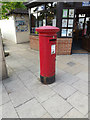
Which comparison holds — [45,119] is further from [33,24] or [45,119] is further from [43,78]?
[33,24]

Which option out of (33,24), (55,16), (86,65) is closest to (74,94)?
(86,65)

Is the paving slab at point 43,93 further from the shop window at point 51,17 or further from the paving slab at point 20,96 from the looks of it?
the shop window at point 51,17

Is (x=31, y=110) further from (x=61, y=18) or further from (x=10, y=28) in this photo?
(x=10, y=28)

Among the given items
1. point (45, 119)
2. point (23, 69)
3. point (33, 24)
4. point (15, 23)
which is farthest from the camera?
point (15, 23)

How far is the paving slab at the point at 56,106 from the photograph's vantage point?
6.70ft

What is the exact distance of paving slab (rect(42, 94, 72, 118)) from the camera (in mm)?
2041

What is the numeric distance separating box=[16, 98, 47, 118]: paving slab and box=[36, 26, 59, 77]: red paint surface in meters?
0.96

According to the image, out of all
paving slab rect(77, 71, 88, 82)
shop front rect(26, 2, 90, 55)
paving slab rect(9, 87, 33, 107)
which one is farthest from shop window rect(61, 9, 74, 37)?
paving slab rect(9, 87, 33, 107)

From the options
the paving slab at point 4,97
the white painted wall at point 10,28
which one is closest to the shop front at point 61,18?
the white painted wall at point 10,28

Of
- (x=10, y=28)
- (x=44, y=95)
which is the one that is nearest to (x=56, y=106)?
(x=44, y=95)

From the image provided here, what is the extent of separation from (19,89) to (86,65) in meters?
3.21

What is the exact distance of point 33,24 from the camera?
682 centimetres

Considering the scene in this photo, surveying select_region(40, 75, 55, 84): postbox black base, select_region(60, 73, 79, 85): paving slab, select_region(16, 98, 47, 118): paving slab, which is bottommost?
select_region(16, 98, 47, 118): paving slab

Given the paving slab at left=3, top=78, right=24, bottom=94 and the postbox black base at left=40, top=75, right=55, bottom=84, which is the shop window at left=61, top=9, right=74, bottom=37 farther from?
the paving slab at left=3, top=78, right=24, bottom=94
